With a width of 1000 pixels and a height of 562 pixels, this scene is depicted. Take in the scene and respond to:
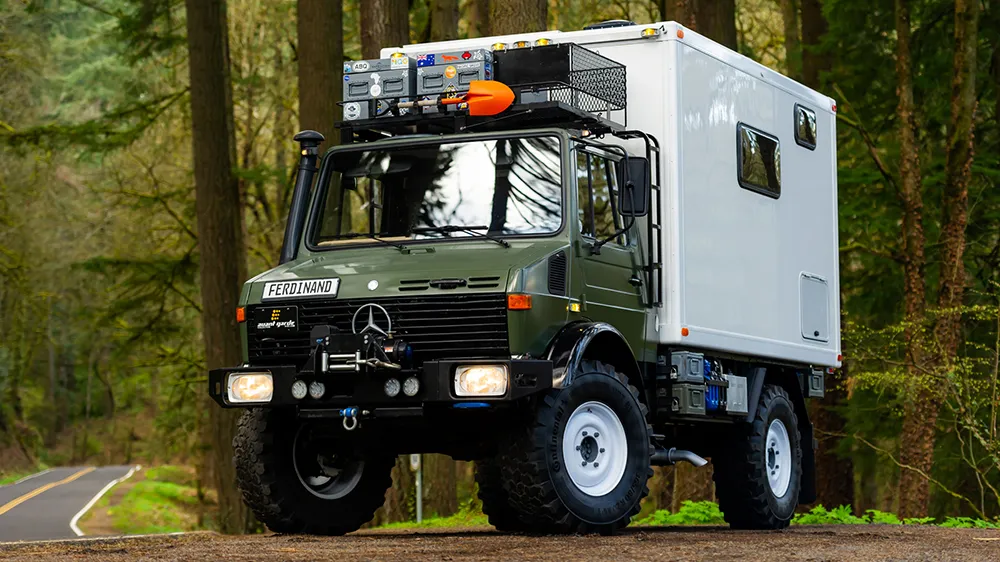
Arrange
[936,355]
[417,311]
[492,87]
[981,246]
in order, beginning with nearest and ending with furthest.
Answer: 1. [417,311]
2. [492,87]
3. [936,355]
4. [981,246]

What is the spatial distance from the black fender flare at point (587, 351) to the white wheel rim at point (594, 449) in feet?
1.17

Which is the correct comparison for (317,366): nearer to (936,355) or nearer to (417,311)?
(417,311)

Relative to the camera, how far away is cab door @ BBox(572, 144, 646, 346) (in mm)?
11008

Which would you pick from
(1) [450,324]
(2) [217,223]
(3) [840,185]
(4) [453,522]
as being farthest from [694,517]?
(2) [217,223]

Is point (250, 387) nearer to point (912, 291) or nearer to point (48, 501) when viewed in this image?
point (912, 291)

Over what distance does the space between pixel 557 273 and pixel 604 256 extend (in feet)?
2.26

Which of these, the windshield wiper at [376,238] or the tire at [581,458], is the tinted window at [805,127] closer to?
the tire at [581,458]

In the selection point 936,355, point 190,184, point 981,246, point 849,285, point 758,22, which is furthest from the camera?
point 190,184

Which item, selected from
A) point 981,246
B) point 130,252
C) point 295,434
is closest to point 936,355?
point 981,246

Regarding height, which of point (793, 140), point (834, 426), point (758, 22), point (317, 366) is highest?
point (758, 22)

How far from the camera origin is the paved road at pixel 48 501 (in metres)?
30.7

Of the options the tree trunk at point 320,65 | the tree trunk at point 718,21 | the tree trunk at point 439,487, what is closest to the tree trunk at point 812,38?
the tree trunk at point 718,21

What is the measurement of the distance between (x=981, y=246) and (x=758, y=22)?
9575 mm

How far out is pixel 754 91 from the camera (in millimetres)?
13531
